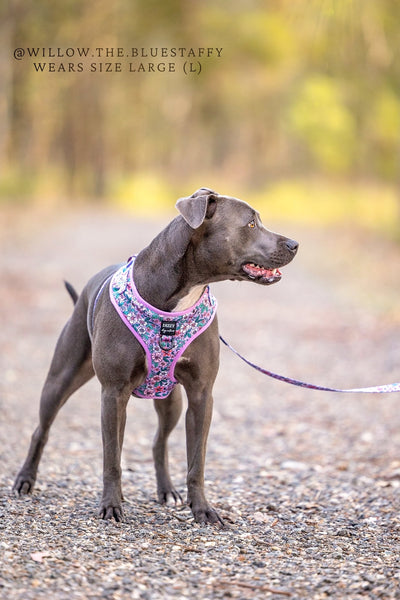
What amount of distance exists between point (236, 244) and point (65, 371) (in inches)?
49.4

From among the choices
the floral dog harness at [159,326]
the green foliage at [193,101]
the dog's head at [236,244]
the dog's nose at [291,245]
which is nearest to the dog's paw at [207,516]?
the floral dog harness at [159,326]

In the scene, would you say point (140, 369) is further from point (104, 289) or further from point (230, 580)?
point (230, 580)

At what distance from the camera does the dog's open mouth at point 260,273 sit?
4.27m

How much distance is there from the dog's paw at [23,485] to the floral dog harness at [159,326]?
1079 mm

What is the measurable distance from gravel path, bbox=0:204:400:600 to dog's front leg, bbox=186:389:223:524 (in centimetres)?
10

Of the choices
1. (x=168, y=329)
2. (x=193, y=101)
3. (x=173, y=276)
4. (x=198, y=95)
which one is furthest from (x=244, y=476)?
(x=193, y=101)

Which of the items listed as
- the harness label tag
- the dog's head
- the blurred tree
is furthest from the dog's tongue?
the blurred tree

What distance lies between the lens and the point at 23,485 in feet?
16.0

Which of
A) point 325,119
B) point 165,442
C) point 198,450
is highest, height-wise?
point 325,119

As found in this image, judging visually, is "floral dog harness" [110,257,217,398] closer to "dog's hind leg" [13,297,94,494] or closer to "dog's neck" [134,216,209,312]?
"dog's neck" [134,216,209,312]

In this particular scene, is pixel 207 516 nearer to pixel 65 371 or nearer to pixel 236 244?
pixel 65 371

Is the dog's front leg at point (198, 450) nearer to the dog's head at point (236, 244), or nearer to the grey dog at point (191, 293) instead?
the grey dog at point (191, 293)

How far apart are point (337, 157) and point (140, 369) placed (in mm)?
36832

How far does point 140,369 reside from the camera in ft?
14.1
